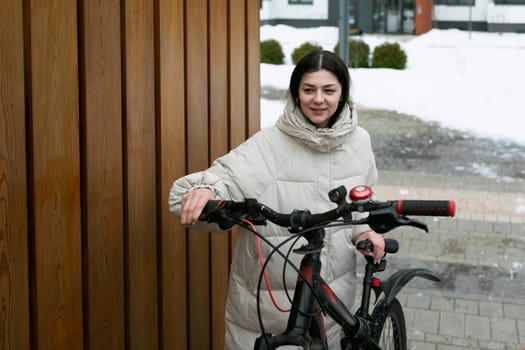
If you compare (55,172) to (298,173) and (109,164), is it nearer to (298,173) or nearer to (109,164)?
(109,164)

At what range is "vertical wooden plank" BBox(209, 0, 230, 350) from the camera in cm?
405

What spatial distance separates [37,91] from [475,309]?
4.54m

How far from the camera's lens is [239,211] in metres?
2.53

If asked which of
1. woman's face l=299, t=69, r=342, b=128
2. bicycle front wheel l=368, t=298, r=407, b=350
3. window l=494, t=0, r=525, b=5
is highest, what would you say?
window l=494, t=0, r=525, b=5

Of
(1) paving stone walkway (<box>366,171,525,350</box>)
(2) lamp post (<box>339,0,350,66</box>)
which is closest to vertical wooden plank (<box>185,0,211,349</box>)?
(1) paving stone walkway (<box>366,171,525,350</box>)

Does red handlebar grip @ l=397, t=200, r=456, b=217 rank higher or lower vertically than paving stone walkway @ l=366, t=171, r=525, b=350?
higher

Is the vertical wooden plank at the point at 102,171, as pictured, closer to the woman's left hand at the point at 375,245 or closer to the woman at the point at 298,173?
the woman at the point at 298,173

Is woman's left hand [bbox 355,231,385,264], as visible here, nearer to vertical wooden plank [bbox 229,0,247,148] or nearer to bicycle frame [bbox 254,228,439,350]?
bicycle frame [bbox 254,228,439,350]

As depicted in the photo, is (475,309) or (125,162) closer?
(125,162)

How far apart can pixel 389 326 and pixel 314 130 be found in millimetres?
1008

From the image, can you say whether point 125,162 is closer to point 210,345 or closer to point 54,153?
point 54,153

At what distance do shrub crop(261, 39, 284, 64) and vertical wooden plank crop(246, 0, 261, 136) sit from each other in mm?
20134

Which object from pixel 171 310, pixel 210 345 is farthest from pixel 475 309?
pixel 171 310

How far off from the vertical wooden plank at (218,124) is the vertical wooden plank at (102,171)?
3.14 feet
